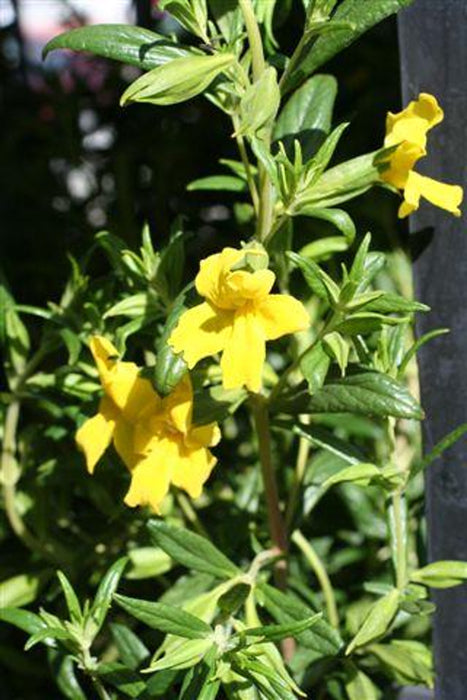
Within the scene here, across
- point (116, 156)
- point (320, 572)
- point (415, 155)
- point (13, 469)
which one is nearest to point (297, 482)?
point (320, 572)

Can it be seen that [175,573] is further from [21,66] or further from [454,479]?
[21,66]

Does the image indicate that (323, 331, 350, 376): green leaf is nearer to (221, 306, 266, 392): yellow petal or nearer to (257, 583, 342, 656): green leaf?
(221, 306, 266, 392): yellow petal

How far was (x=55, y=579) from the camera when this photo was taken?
1.22 metres

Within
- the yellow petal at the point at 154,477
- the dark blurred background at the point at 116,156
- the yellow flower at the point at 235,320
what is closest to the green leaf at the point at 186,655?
the yellow petal at the point at 154,477

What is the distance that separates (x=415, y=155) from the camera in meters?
0.88

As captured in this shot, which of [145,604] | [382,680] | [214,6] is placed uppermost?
[214,6]

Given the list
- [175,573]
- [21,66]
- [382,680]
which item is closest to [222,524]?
[175,573]

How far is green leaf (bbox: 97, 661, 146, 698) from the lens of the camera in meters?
1.00

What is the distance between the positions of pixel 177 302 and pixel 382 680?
603 mm

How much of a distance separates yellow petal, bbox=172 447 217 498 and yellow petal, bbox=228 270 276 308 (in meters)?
0.16

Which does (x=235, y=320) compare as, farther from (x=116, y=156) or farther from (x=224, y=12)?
(x=116, y=156)

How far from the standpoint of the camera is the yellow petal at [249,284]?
0.82 m

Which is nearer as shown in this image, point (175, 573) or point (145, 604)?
point (145, 604)

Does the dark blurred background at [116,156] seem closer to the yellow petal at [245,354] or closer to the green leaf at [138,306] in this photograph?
the green leaf at [138,306]
